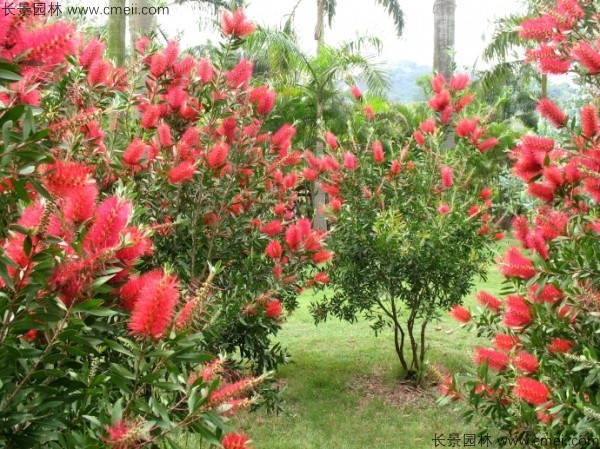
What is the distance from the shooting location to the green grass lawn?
4906 mm

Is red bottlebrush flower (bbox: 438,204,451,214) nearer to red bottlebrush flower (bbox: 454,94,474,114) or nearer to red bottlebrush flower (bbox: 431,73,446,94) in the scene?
red bottlebrush flower (bbox: 454,94,474,114)

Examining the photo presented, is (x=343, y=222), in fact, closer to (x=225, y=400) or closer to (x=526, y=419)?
(x=526, y=419)

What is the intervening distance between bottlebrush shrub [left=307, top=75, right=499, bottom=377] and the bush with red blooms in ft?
8.87

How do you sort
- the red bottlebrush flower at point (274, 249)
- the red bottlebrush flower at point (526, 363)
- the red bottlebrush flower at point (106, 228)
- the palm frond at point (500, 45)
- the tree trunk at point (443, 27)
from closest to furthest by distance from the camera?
the red bottlebrush flower at point (106, 228) < the red bottlebrush flower at point (526, 363) < the red bottlebrush flower at point (274, 249) < the tree trunk at point (443, 27) < the palm frond at point (500, 45)

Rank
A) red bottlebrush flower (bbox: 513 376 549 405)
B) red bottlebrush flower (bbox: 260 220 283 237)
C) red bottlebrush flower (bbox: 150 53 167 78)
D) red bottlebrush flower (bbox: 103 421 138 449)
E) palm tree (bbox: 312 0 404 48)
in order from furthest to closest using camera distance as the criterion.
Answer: palm tree (bbox: 312 0 404 48), red bottlebrush flower (bbox: 260 220 283 237), red bottlebrush flower (bbox: 150 53 167 78), red bottlebrush flower (bbox: 513 376 549 405), red bottlebrush flower (bbox: 103 421 138 449)

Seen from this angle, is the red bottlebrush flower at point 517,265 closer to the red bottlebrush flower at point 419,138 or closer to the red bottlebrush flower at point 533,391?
the red bottlebrush flower at point 533,391

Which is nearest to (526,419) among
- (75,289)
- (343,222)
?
(75,289)

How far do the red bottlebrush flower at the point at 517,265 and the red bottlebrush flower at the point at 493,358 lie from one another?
365 millimetres

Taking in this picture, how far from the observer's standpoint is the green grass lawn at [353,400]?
4906 mm

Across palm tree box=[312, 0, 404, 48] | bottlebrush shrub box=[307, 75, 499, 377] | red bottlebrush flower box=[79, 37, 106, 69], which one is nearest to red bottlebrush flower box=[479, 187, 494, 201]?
bottlebrush shrub box=[307, 75, 499, 377]

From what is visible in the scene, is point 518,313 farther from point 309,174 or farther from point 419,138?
point 419,138

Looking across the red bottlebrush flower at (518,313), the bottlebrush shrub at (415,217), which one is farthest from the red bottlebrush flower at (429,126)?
the red bottlebrush flower at (518,313)

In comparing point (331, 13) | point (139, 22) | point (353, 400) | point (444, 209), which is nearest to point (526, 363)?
point (444, 209)

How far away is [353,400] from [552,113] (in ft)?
13.2
